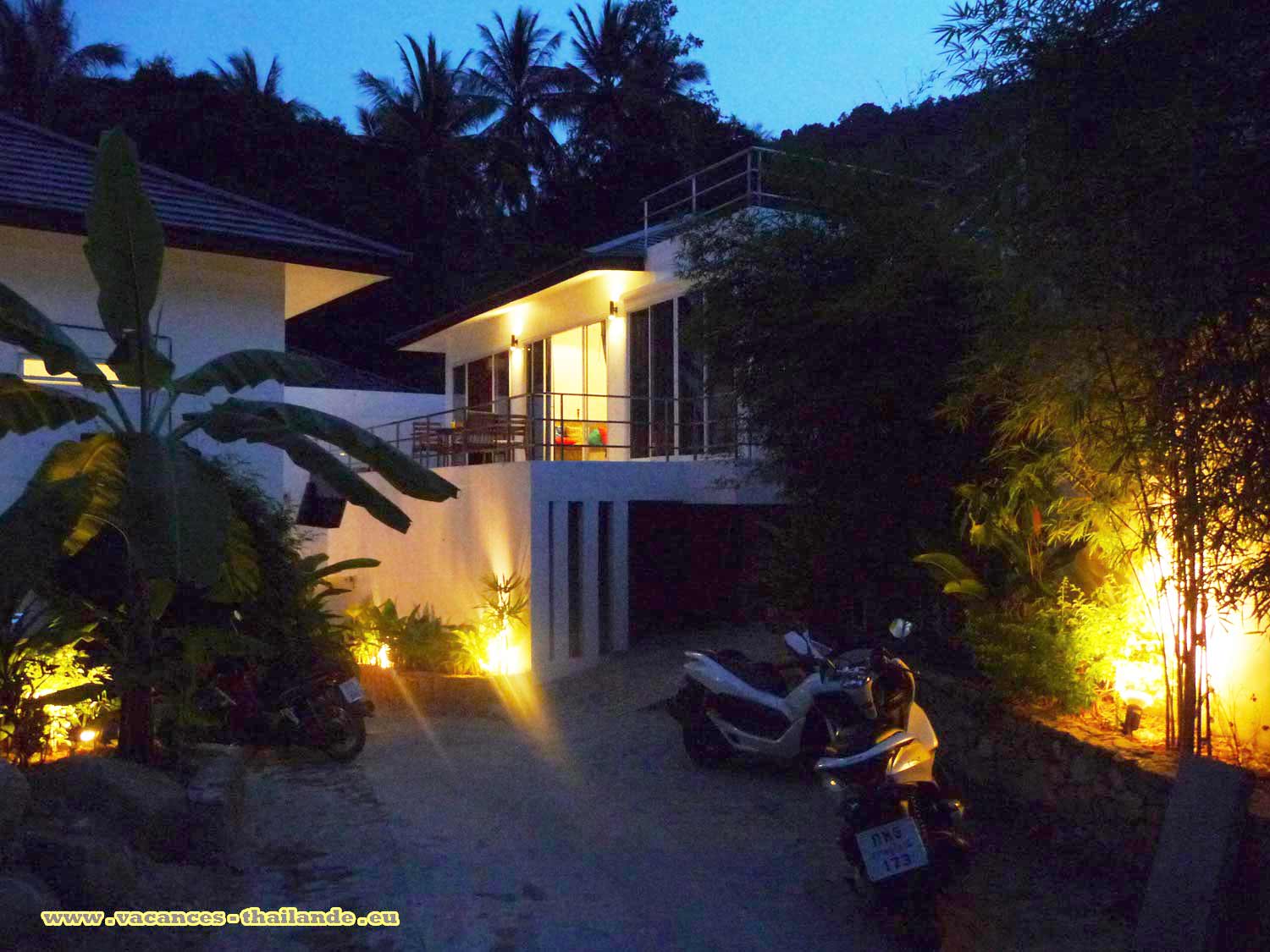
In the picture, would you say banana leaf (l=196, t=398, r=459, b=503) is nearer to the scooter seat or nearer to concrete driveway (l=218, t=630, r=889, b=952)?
concrete driveway (l=218, t=630, r=889, b=952)

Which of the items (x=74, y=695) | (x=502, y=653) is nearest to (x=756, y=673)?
(x=74, y=695)

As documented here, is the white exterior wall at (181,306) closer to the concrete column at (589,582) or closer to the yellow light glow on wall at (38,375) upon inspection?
the yellow light glow on wall at (38,375)

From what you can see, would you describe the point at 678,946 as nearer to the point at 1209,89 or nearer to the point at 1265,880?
the point at 1265,880

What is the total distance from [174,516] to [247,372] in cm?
179

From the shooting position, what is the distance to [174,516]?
5.52 m

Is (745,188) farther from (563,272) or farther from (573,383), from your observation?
(573,383)

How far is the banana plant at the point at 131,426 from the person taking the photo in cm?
618

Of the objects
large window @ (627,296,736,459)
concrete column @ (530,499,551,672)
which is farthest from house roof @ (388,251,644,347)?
concrete column @ (530,499,551,672)

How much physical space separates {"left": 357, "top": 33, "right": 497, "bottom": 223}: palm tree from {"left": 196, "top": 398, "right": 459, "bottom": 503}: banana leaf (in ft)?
97.6

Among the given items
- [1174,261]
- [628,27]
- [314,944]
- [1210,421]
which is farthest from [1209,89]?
[628,27]

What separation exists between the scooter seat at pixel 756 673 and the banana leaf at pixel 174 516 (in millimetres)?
4184

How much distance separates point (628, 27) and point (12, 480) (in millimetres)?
28865

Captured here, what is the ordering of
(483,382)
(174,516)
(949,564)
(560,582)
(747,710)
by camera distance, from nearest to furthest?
(174,516)
(949,564)
(747,710)
(560,582)
(483,382)

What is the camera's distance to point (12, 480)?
10.7m
